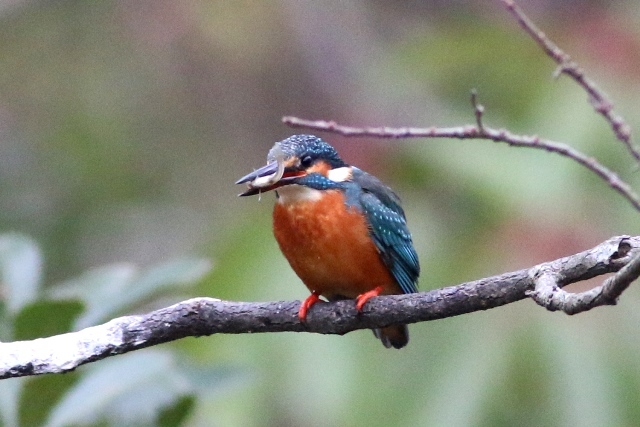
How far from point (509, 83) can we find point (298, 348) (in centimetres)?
202

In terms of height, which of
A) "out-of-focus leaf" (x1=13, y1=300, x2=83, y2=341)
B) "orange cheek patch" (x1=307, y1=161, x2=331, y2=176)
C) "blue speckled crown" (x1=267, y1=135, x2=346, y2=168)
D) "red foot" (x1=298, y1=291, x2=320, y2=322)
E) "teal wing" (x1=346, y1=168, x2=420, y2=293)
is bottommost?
"red foot" (x1=298, y1=291, x2=320, y2=322)

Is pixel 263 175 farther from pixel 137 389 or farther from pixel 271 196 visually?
pixel 271 196

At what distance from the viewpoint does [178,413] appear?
11.3 feet

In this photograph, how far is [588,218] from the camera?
14.1 ft

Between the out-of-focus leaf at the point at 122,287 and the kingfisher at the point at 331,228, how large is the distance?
36 centimetres

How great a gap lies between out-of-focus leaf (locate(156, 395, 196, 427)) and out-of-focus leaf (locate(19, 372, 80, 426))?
1.15ft

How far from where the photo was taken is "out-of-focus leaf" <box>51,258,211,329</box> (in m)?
3.61

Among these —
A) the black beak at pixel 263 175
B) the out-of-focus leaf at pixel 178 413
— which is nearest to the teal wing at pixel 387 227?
the black beak at pixel 263 175

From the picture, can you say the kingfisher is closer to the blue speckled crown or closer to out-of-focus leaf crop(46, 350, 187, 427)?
the blue speckled crown

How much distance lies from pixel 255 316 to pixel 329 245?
727 millimetres

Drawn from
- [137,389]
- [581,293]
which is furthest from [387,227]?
[581,293]

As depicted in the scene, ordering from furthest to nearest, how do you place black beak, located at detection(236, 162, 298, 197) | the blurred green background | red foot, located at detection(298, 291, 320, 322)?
the blurred green background
black beak, located at detection(236, 162, 298, 197)
red foot, located at detection(298, 291, 320, 322)

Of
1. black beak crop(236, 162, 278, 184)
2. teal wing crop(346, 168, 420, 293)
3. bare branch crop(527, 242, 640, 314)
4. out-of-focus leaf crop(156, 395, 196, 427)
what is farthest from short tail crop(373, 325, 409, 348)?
bare branch crop(527, 242, 640, 314)

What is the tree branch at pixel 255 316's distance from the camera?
230cm
